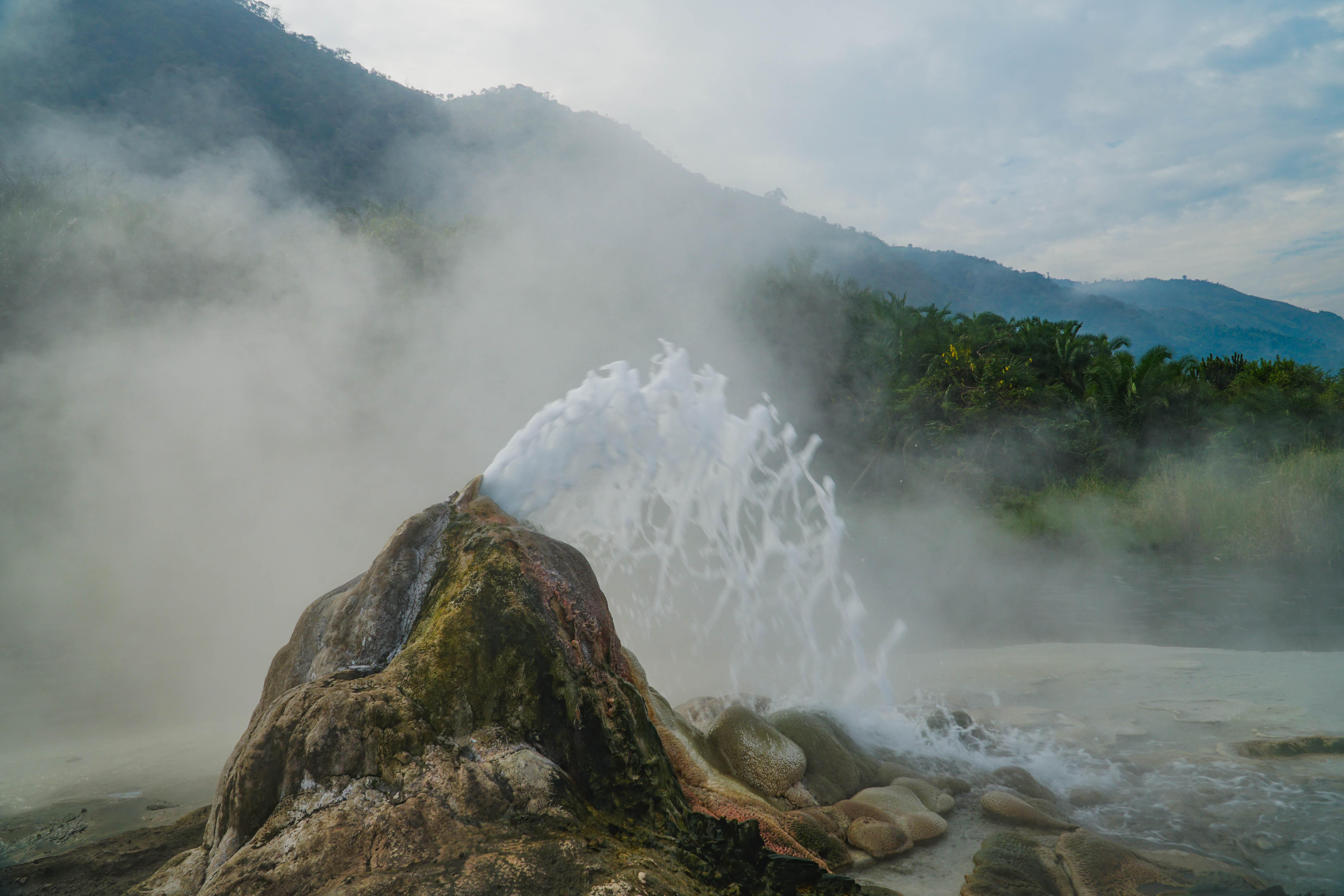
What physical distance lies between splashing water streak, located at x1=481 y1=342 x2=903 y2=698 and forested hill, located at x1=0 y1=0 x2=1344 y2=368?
39.4 ft

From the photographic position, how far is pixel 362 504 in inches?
366

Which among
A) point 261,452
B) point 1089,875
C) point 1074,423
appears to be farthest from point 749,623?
point 1074,423

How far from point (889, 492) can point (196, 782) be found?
16023mm

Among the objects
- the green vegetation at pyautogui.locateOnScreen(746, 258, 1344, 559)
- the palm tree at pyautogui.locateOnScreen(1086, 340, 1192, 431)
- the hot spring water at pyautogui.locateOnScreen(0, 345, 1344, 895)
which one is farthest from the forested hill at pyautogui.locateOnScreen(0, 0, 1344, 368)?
the hot spring water at pyautogui.locateOnScreen(0, 345, 1344, 895)

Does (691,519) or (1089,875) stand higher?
(691,519)

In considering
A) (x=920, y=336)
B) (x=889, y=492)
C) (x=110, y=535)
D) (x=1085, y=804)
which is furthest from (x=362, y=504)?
(x=920, y=336)

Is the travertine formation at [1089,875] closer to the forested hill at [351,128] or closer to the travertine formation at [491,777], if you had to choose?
the travertine formation at [491,777]

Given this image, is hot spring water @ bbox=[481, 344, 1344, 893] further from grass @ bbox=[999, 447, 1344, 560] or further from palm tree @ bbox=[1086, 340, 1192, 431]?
palm tree @ bbox=[1086, 340, 1192, 431]

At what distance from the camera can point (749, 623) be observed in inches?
296

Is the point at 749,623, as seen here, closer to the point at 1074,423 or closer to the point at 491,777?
the point at 491,777

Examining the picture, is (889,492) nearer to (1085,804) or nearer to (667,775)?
(1085,804)

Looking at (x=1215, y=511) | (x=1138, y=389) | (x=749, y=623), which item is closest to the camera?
(x=749, y=623)

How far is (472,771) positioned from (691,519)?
15.2 ft

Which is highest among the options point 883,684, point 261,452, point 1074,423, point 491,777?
point 261,452
